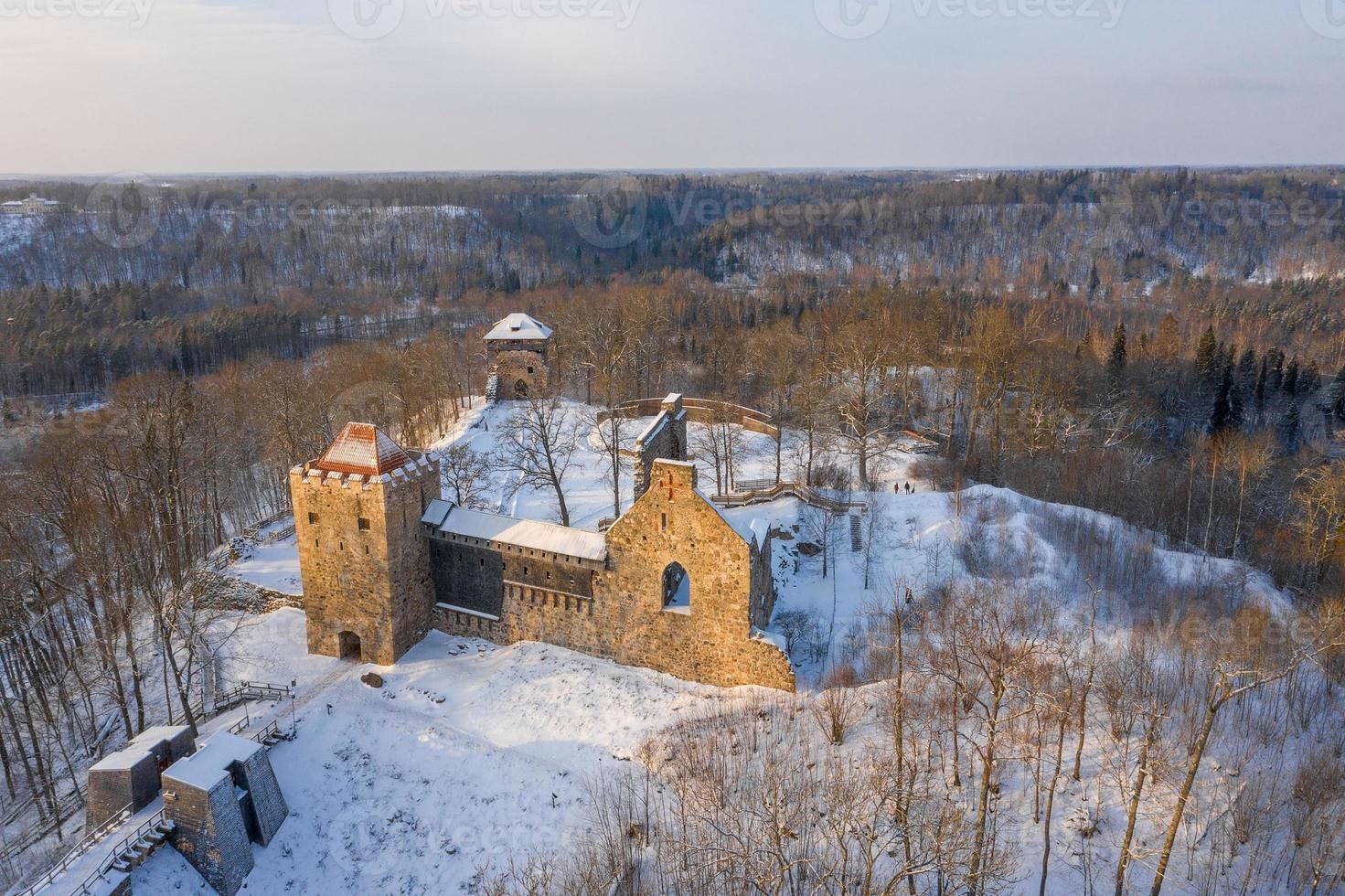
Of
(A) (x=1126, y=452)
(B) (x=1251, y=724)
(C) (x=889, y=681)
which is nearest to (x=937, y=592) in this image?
(C) (x=889, y=681)

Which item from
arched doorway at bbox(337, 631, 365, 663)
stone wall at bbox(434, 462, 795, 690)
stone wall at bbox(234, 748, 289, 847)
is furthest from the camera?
arched doorway at bbox(337, 631, 365, 663)

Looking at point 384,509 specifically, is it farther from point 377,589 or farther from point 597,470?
point 597,470

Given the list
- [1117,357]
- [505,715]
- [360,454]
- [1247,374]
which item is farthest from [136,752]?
[1247,374]

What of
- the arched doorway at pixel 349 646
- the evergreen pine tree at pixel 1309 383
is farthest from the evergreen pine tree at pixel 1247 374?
the arched doorway at pixel 349 646

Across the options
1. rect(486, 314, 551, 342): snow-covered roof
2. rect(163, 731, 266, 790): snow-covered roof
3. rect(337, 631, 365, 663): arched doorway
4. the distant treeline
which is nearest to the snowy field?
rect(337, 631, 365, 663): arched doorway

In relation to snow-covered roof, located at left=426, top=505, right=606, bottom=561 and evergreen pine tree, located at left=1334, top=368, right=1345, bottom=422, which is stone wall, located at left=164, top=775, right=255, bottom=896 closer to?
snow-covered roof, located at left=426, top=505, right=606, bottom=561

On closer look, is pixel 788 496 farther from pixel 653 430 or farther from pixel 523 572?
pixel 523 572
